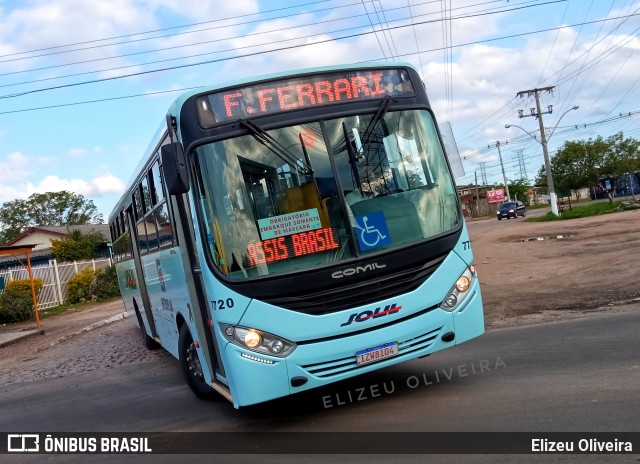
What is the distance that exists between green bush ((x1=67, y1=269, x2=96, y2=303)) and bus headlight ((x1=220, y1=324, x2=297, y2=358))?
28.3m

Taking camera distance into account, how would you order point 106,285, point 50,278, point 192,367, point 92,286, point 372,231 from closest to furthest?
point 372,231 < point 192,367 < point 50,278 < point 92,286 < point 106,285

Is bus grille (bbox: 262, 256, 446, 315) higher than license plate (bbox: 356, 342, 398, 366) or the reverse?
higher

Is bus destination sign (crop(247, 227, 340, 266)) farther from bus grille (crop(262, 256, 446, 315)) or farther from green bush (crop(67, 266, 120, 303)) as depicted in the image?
green bush (crop(67, 266, 120, 303))

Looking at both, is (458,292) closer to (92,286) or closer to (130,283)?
(130,283)

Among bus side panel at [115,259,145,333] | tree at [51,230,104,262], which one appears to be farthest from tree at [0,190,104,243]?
bus side panel at [115,259,145,333]

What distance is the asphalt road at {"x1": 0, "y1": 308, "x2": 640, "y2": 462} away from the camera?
5684 mm

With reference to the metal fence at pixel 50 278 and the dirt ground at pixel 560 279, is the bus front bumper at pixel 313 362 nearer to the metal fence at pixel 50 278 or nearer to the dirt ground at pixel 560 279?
the dirt ground at pixel 560 279

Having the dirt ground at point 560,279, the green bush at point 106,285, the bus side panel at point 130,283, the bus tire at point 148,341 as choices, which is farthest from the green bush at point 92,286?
the bus tire at point 148,341

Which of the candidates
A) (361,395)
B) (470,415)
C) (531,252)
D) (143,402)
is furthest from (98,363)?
(531,252)

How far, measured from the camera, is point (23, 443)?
292 inches

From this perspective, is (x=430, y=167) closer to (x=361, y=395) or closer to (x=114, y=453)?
(x=361, y=395)

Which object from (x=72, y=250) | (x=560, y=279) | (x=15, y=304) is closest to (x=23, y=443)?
(x=560, y=279)

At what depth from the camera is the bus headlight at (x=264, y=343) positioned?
594 centimetres

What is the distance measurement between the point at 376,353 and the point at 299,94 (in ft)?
8.43
